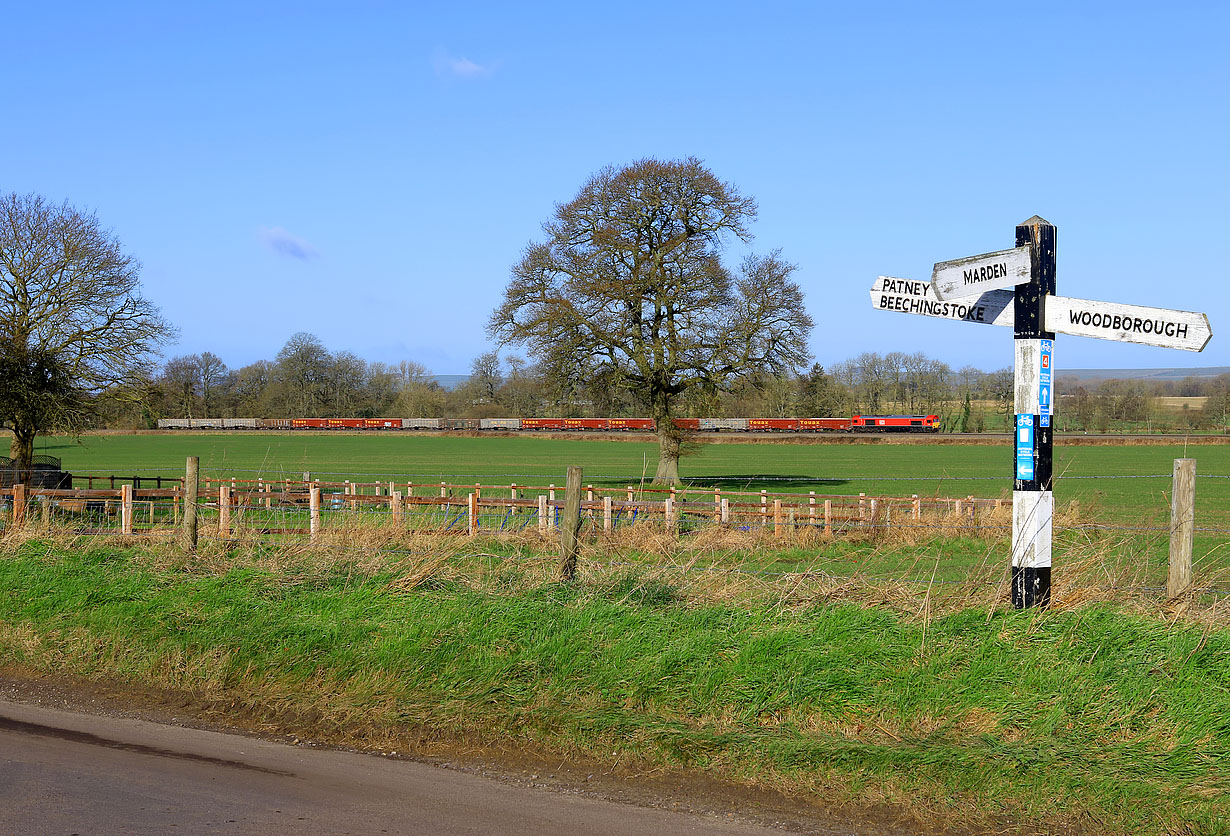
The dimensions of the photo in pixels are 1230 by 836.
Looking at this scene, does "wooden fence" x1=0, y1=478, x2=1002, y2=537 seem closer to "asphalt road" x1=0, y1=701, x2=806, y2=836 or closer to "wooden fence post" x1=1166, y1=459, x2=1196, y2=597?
"asphalt road" x1=0, y1=701, x2=806, y2=836

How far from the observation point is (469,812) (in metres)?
4.82

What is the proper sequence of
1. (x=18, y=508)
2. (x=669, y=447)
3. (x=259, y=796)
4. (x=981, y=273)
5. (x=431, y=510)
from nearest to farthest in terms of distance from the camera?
1. (x=259, y=796)
2. (x=981, y=273)
3. (x=18, y=508)
4. (x=431, y=510)
5. (x=669, y=447)

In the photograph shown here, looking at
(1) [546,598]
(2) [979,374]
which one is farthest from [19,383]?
(2) [979,374]

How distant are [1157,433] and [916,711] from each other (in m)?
97.0

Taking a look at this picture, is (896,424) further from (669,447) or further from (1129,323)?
(1129,323)

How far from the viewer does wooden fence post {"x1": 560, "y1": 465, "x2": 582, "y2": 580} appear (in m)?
7.67

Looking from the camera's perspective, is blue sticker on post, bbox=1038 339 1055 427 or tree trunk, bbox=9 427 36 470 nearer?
blue sticker on post, bbox=1038 339 1055 427

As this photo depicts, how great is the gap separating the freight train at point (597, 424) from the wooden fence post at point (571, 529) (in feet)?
316

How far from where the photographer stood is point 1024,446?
599cm

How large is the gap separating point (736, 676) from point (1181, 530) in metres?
2.97

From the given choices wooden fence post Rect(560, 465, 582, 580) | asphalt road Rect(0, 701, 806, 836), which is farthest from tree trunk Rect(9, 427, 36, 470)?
asphalt road Rect(0, 701, 806, 836)

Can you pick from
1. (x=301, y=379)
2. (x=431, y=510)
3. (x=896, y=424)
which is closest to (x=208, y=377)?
(x=301, y=379)

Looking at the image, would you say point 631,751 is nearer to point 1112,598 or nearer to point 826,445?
point 1112,598

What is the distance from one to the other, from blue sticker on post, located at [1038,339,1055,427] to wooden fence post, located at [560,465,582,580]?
10.8 feet
